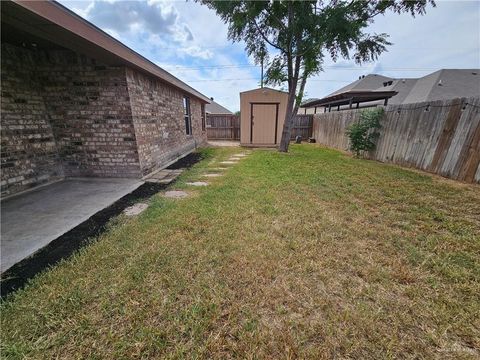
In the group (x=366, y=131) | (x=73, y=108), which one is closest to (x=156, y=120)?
(x=73, y=108)

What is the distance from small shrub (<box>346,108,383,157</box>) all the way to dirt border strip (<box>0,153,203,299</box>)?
23.1 feet

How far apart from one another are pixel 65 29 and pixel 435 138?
276 inches

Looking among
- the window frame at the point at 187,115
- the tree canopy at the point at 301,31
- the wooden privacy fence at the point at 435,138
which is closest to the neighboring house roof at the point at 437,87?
the tree canopy at the point at 301,31

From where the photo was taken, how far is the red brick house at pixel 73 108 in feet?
11.0

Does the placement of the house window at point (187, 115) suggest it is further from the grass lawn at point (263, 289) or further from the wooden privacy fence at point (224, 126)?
the grass lawn at point (263, 289)

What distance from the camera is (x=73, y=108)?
418 centimetres

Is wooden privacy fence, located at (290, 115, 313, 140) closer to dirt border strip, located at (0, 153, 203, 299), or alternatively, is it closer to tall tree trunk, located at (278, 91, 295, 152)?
tall tree trunk, located at (278, 91, 295, 152)

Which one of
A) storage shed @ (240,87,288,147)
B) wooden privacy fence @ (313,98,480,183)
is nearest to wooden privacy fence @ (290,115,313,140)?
storage shed @ (240,87,288,147)

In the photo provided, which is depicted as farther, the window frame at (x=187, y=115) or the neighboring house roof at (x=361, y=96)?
the neighboring house roof at (x=361, y=96)

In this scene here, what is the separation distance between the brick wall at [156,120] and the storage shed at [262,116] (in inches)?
143

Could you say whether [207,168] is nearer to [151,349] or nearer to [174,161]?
[174,161]

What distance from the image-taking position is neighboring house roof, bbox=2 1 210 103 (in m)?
2.05

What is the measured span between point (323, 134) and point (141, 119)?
384 inches

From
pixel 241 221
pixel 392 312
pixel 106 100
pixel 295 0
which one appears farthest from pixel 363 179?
pixel 295 0
